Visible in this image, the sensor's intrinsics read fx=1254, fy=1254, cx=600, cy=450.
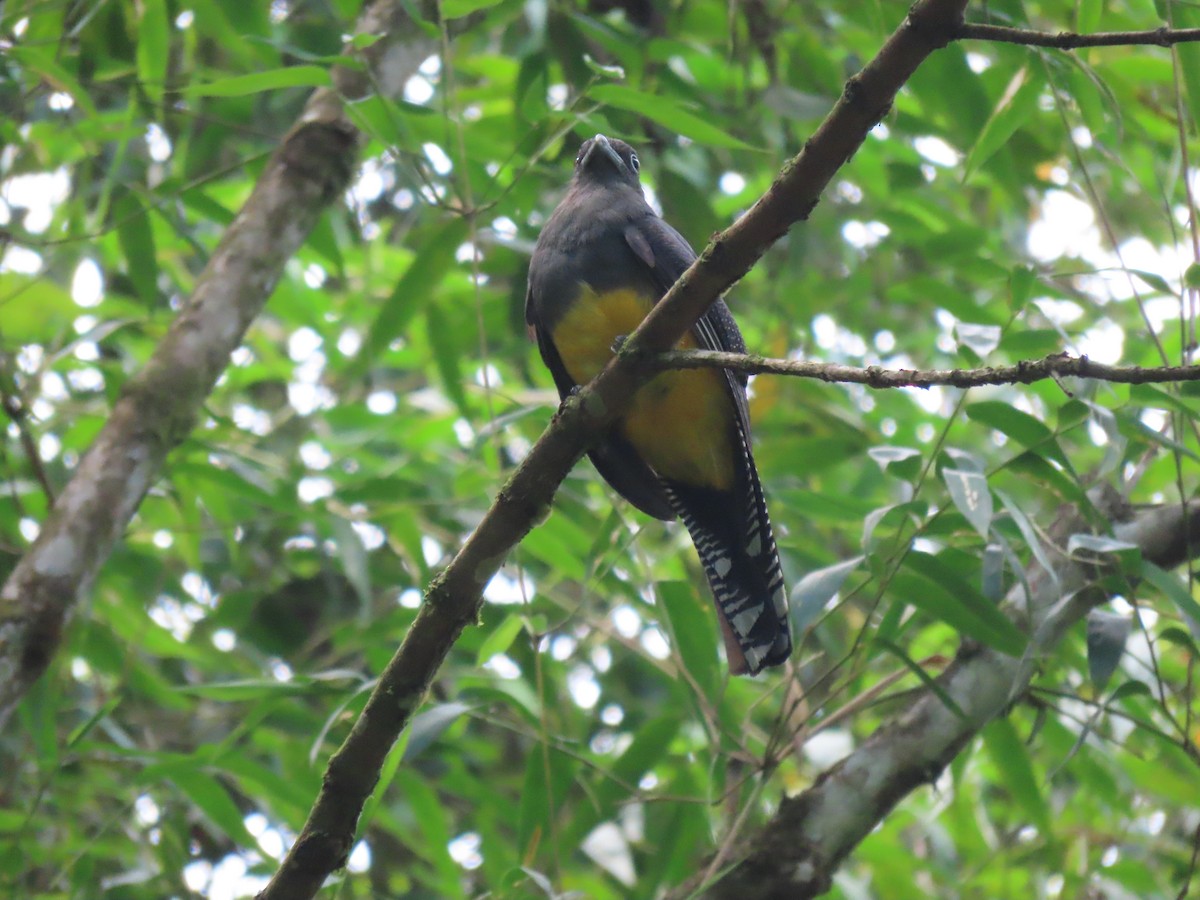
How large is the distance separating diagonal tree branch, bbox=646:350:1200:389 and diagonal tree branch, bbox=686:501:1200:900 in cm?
137

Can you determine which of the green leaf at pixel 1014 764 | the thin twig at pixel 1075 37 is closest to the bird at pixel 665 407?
the green leaf at pixel 1014 764

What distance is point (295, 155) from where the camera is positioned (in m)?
3.99

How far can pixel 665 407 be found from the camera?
3695 millimetres

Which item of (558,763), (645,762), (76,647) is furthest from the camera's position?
(76,647)

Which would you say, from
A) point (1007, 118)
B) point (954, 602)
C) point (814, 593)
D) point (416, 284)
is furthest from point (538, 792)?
point (1007, 118)

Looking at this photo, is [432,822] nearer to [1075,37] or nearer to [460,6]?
[460,6]

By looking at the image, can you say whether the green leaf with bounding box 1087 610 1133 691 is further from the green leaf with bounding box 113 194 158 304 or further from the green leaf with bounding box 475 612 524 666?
the green leaf with bounding box 113 194 158 304

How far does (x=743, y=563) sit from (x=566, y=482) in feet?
4.07

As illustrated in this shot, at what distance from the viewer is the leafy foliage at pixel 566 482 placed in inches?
130

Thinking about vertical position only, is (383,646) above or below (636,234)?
below

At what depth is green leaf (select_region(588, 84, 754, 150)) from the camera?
3107 mm

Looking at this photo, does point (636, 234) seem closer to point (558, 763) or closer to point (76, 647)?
A: point (558, 763)

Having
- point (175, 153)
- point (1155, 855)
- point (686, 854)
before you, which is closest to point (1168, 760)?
point (1155, 855)

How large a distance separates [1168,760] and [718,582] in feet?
5.55
